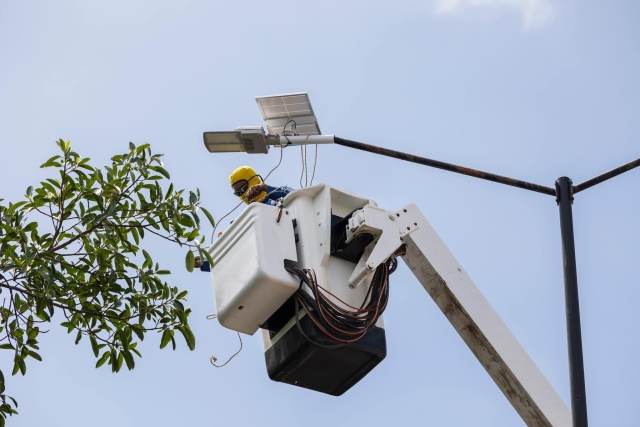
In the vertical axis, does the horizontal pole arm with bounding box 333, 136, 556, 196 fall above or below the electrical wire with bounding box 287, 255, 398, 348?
above

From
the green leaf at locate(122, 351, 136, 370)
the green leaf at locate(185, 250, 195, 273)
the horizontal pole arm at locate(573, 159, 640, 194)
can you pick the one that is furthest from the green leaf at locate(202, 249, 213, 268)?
the horizontal pole arm at locate(573, 159, 640, 194)

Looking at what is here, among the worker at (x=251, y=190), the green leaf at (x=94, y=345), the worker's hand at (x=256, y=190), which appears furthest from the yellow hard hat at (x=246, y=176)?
the green leaf at (x=94, y=345)

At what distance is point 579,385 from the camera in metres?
5.39

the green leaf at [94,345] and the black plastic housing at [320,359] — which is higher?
the black plastic housing at [320,359]

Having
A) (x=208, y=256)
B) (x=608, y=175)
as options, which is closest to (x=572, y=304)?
(x=608, y=175)

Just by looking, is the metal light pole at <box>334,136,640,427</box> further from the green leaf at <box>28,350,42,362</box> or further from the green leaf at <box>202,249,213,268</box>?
the green leaf at <box>28,350,42,362</box>

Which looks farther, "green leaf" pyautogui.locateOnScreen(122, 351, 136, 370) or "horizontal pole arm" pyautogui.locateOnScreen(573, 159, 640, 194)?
"green leaf" pyautogui.locateOnScreen(122, 351, 136, 370)

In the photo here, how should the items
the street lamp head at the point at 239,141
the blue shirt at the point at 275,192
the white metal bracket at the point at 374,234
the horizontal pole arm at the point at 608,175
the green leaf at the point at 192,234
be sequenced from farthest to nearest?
the blue shirt at the point at 275,192, the street lamp head at the point at 239,141, the green leaf at the point at 192,234, the white metal bracket at the point at 374,234, the horizontal pole arm at the point at 608,175

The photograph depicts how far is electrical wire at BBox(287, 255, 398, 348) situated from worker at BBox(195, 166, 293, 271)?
1010 millimetres

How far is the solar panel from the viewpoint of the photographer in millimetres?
7332

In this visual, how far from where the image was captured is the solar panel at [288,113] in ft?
24.1

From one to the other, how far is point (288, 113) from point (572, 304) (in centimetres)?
269

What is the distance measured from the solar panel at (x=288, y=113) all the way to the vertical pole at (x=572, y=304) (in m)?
2.01

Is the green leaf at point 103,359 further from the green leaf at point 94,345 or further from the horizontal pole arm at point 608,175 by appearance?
the horizontal pole arm at point 608,175
